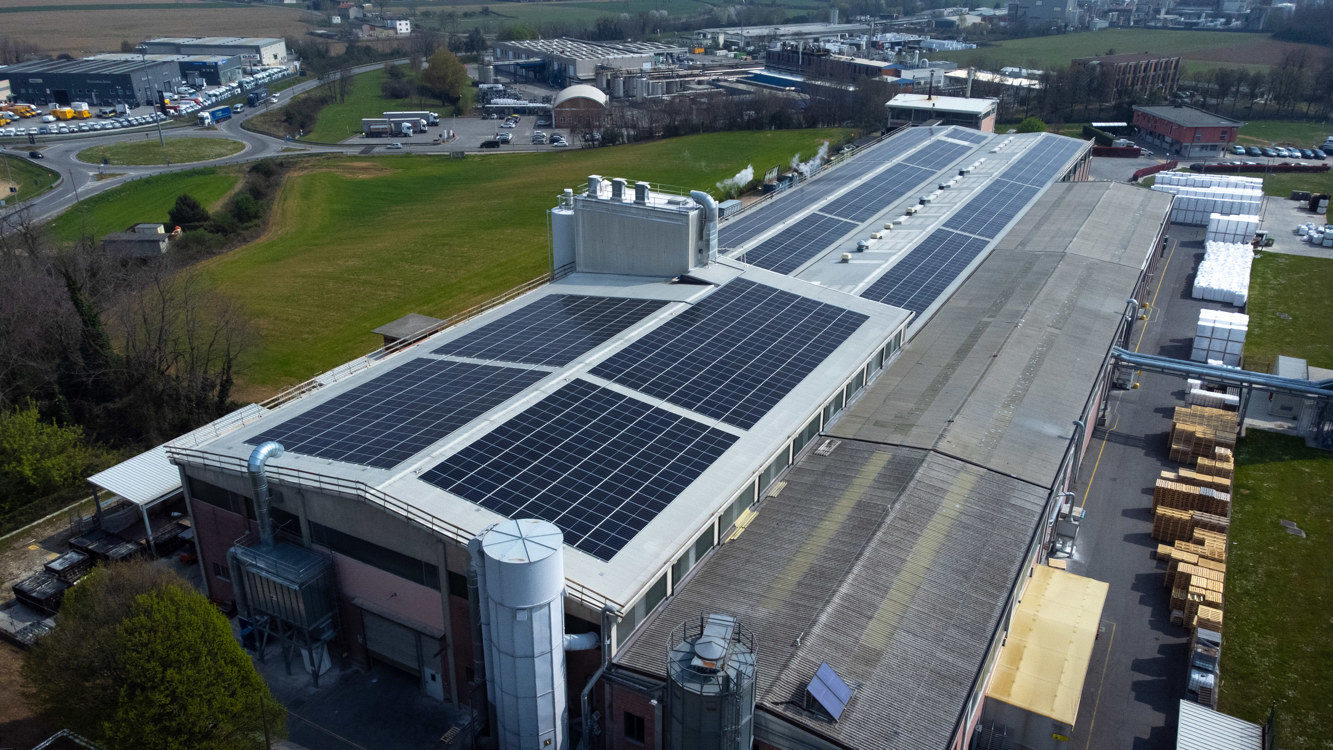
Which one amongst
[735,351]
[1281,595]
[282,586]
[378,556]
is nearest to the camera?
[378,556]

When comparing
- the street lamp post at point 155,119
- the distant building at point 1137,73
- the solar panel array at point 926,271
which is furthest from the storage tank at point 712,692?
the distant building at point 1137,73

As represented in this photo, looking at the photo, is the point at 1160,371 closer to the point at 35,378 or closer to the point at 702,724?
the point at 702,724

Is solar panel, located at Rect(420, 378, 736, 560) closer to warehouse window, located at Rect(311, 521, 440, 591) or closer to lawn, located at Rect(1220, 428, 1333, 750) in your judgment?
warehouse window, located at Rect(311, 521, 440, 591)

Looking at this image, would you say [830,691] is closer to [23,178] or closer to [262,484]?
[262,484]

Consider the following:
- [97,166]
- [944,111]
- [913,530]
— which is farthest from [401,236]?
[913,530]

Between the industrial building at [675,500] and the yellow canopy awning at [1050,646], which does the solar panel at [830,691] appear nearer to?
the industrial building at [675,500]

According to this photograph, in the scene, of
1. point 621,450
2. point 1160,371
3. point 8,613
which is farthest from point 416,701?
point 1160,371

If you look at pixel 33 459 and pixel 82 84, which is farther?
pixel 82 84
